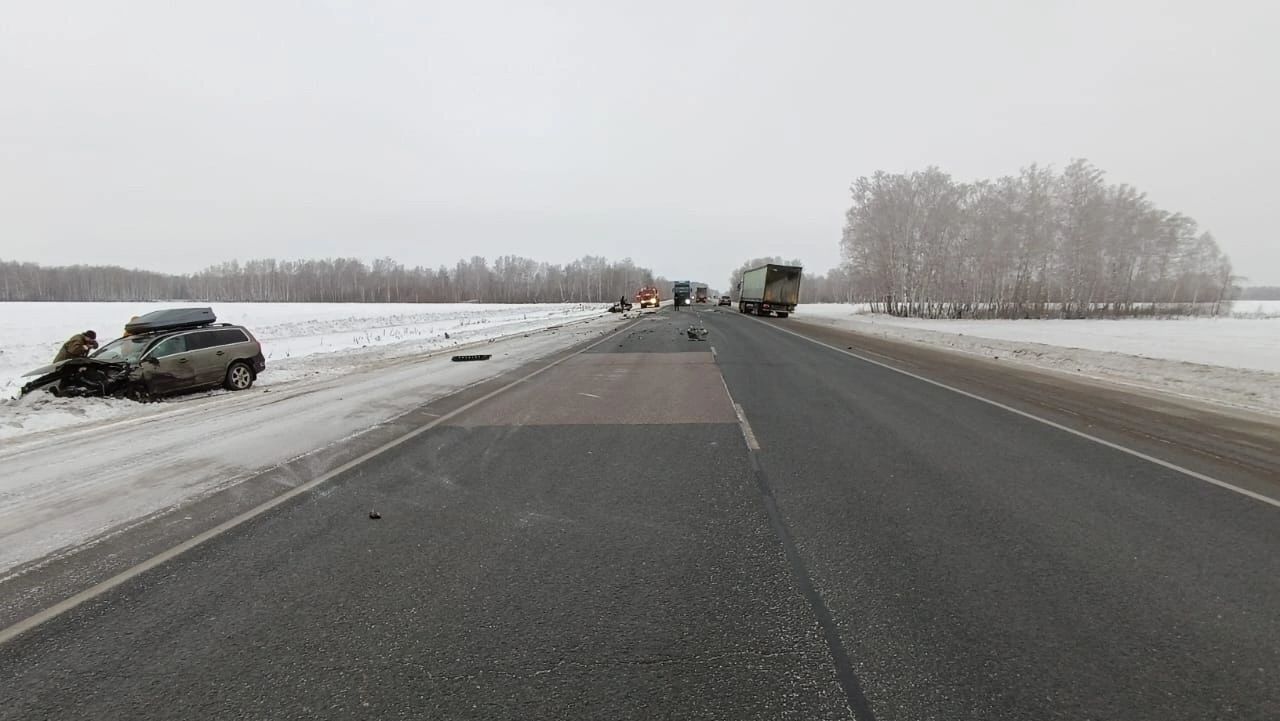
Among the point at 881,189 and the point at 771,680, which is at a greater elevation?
the point at 881,189

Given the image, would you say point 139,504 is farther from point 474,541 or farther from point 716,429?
point 716,429

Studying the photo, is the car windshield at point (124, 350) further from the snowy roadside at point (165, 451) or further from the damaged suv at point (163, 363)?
the snowy roadside at point (165, 451)

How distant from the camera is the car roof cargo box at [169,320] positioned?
11.8m

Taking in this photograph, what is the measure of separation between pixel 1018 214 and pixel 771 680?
55003mm

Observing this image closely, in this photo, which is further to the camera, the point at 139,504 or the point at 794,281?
the point at 794,281

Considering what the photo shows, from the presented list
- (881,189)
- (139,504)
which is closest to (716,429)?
(139,504)

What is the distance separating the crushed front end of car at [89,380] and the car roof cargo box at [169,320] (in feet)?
4.24

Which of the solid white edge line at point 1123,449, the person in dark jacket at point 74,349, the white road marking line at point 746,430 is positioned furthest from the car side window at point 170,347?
the solid white edge line at point 1123,449

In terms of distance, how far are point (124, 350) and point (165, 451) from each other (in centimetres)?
662

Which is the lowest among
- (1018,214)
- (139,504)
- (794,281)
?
(139,504)

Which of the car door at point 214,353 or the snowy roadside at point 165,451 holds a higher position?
the car door at point 214,353

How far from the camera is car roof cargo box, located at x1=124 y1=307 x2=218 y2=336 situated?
1181 centimetres

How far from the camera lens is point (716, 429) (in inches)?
293

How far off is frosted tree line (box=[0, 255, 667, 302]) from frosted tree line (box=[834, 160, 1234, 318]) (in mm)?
111633
